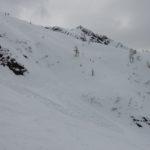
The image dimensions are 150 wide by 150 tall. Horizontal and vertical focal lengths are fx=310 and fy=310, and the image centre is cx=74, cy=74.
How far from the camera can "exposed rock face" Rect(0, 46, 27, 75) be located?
47.9 feet

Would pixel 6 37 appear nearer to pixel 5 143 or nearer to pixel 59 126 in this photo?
pixel 59 126

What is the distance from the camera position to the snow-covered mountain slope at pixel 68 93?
32.3 ft

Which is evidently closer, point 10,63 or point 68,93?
point 68,93

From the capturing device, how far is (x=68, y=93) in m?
14.5

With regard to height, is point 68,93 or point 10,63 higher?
point 10,63

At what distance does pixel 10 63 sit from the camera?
14.8 m

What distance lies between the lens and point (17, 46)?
16625 mm

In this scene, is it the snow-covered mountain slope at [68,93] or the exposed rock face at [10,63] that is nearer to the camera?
the snow-covered mountain slope at [68,93]

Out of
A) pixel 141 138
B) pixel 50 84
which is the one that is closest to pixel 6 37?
pixel 50 84

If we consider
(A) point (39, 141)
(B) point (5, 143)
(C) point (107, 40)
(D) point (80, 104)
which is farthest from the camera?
(C) point (107, 40)

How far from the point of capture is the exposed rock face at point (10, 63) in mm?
14608

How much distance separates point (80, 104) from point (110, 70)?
426 centimetres

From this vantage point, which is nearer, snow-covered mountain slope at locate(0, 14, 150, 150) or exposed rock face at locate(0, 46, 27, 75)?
snow-covered mountain slope at locate(0, 14, 150, 150)

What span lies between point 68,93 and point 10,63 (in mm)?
3137
